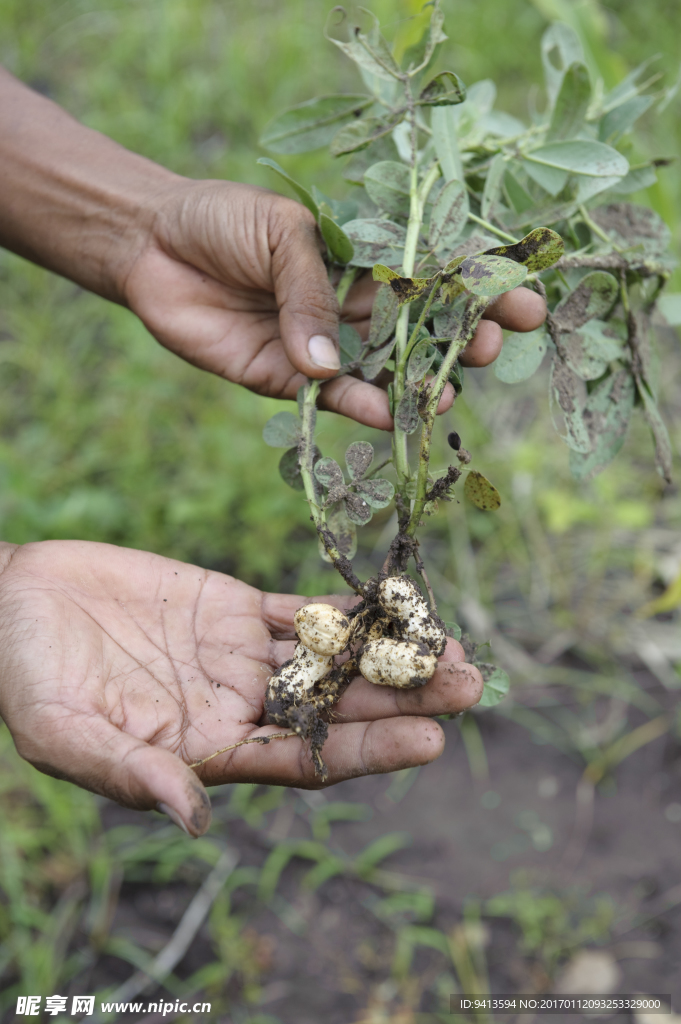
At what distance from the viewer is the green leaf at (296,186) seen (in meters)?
1.21

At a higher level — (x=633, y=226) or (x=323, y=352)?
(x=633, y=226)

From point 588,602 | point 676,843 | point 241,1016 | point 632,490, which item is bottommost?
point 241,1016

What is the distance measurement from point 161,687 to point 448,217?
3.09 ft

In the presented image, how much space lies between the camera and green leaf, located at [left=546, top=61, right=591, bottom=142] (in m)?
1.33

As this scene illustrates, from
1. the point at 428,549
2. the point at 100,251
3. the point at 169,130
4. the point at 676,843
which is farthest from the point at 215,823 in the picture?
the point at 169,130

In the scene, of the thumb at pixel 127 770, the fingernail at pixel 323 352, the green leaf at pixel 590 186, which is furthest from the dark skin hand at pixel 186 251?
the thumb at pixel 127 770

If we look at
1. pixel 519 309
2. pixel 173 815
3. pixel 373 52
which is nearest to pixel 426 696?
pixel 173 815

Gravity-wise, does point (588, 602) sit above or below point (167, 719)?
below

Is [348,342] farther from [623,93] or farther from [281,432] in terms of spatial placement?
[623,93]

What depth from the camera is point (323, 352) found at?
1293mm

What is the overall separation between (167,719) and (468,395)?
75.9 inches

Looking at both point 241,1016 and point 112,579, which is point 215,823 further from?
point 112,579

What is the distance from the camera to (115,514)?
7.60ft

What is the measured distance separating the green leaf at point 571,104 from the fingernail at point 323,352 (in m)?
0.62
